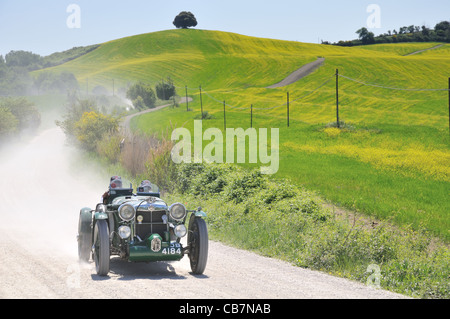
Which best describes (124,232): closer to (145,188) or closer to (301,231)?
(145,188)

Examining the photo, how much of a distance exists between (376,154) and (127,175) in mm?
16128

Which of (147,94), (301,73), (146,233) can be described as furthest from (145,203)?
(301,73)

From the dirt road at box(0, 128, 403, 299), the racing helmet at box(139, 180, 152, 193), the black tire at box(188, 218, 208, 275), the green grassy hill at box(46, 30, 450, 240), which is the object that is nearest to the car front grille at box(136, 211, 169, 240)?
the black tire at box(188, 218, 208, 275)

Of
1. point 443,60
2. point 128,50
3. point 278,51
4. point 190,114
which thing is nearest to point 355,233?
point 190,114

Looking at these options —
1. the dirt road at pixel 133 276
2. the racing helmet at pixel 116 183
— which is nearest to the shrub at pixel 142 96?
the dirt road at pixel 133 276

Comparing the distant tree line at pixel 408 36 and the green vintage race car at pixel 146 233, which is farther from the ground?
the distant tree line at pixel 408 36

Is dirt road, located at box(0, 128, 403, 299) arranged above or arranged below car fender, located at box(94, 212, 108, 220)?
below

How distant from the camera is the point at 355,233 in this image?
13.4 meters

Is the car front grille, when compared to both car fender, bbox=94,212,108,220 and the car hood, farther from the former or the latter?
car fender, bbox=94,212,108,220

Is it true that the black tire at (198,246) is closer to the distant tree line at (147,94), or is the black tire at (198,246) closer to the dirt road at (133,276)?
the dirt road at (133,276)

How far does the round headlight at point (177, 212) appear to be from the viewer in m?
10.1

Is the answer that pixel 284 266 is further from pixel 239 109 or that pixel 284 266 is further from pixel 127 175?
pixel 239 109

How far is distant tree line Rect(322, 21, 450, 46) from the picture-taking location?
547ft

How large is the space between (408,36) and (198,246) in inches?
7202
